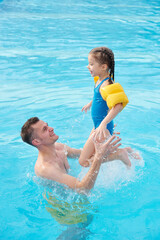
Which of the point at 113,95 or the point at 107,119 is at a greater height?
the point at 113,95

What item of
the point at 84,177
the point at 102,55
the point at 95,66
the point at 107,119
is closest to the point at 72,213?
the point at 84,177

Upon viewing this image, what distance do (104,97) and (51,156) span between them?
872 mm

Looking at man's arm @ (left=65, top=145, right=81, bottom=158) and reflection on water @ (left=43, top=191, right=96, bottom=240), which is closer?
reflection on water @ (left=43, top=191, right=96, bottom=240)

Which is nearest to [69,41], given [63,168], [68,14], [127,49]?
[127,49]

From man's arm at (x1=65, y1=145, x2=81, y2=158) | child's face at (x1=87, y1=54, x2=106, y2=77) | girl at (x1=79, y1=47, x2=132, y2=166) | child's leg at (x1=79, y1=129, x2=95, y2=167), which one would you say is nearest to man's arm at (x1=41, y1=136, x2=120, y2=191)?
girl at (x1=79, y1=47, x2=132, y2=166)

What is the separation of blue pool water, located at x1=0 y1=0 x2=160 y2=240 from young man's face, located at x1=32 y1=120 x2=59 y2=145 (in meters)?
0.46

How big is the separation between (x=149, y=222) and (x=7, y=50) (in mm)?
7655

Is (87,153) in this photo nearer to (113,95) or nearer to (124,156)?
(124,156)

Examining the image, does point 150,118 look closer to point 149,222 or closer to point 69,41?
point 149,222

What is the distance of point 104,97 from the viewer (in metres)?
3.72

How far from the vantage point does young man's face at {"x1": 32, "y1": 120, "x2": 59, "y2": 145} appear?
358 cm

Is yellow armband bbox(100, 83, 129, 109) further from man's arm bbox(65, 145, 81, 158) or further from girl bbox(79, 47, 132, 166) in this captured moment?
man's arm bbox(65, 145, 81, 158)

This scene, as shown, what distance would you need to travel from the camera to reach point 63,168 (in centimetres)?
380

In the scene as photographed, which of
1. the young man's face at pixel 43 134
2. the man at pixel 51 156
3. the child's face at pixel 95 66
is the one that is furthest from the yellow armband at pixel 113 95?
the young man's face at pixel 43 134
